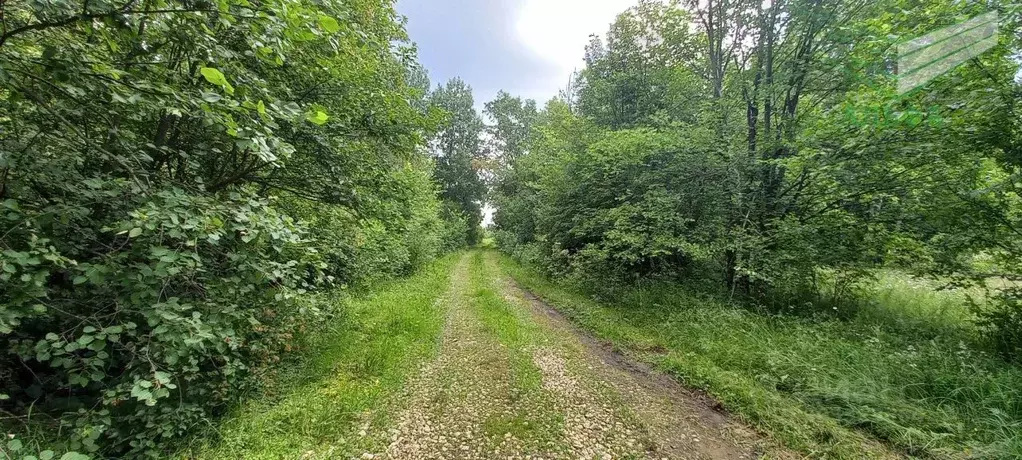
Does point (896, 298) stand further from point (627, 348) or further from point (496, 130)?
point (496, 130)

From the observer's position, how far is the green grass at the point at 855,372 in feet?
11.5

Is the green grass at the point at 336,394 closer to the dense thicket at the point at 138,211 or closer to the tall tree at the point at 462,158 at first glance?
the dense thicket at the point at 138,211

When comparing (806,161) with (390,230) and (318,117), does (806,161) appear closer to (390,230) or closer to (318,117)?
(390,230)

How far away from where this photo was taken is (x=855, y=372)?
15.0ft

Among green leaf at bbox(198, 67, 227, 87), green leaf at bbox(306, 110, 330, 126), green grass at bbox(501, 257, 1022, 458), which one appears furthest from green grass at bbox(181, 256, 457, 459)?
green grass at bbox(501, 257, 1022, 458)

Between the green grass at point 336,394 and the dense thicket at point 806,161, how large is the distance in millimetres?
5507

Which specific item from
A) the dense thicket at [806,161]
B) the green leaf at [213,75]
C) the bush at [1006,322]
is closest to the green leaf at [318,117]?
the green leaf at [213,75]

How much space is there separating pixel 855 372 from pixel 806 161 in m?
3.80

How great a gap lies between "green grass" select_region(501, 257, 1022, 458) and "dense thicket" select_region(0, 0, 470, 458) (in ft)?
17.1

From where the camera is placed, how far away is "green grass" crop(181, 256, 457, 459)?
11.2ft

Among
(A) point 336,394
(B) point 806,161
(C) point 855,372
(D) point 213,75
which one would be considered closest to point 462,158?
(B) point 806,161

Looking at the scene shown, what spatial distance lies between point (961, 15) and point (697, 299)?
221 inches

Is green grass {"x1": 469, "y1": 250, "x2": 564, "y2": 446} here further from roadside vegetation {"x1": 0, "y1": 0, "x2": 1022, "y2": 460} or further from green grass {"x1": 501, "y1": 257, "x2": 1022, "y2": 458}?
green grass {"x1": 501, "y1": 257, "x2": 1022, "y2": 458}

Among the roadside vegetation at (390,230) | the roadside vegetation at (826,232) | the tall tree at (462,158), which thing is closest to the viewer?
the roadside vegetation at (390,230)
